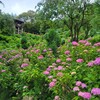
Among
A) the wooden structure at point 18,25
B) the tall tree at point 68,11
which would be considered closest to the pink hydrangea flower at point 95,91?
the tall tree at point 68,11

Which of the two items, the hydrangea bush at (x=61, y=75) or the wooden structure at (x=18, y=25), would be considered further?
the wooden structure at (x=18, y=25)

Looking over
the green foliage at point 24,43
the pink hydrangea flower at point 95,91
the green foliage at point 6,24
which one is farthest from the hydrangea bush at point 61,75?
the green foliage at point 6,24

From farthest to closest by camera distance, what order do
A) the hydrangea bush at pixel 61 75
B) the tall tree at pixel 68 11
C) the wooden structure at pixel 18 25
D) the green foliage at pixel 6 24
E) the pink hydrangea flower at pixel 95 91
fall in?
1. the wooden structure at pixel 18 25
2. the green foliage at pixel 6 24
3. the tall tree at pixel 68 11
4. the hydrangea bush at pixel 61 75
5. the pink hydrangea flower at pixel 95 91

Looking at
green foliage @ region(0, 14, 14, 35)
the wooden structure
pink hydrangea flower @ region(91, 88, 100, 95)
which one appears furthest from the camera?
the wooden structure

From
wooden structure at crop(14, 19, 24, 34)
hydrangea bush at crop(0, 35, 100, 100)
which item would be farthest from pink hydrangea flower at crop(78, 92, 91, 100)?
wooden structure at crop(14, 19, 24, 34)

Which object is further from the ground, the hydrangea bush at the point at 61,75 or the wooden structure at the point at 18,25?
the wooden structure at the point at 18,25

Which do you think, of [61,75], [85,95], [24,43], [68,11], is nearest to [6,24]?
[24,43]

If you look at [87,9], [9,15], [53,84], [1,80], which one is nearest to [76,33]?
[87,9]

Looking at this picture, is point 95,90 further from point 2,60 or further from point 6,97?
point 2,60

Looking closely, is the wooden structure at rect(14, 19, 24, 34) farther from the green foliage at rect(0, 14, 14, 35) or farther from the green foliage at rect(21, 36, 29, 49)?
the green foliage at rect(21, 36, 29, 49)

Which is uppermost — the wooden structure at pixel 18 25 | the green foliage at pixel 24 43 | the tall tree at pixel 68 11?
the wooden structure at pixel 18 25

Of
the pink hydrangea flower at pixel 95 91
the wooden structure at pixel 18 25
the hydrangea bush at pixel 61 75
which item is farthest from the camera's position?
the wooden structure at pixel 18 25

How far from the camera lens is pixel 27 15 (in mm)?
65875

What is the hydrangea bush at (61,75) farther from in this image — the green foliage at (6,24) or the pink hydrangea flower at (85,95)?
the green foliage at (6,24)
